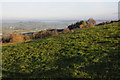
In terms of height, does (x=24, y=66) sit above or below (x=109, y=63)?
below

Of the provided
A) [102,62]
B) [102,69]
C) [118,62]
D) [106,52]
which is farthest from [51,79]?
[106,52]

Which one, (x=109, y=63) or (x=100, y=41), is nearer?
(x=109, y=63)

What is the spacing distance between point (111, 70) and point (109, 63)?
1573 millimetres

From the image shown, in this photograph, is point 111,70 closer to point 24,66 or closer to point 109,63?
point 109,63

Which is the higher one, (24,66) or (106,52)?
(106,52)

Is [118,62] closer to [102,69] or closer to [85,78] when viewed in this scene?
[102,69]

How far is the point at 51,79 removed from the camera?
1104 cm

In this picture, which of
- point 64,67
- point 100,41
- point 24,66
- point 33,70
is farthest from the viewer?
point 100,41

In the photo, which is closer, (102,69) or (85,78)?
(85,78)

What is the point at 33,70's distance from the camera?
15211 mm

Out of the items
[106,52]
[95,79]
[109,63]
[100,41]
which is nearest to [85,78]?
[95,79]

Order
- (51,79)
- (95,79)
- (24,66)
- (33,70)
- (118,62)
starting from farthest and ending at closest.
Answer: (24,66) → (33,70) → (118,62) → (51,79) → (95,79)

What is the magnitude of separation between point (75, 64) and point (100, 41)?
8.13 metres

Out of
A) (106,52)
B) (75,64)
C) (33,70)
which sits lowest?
(33,70)
